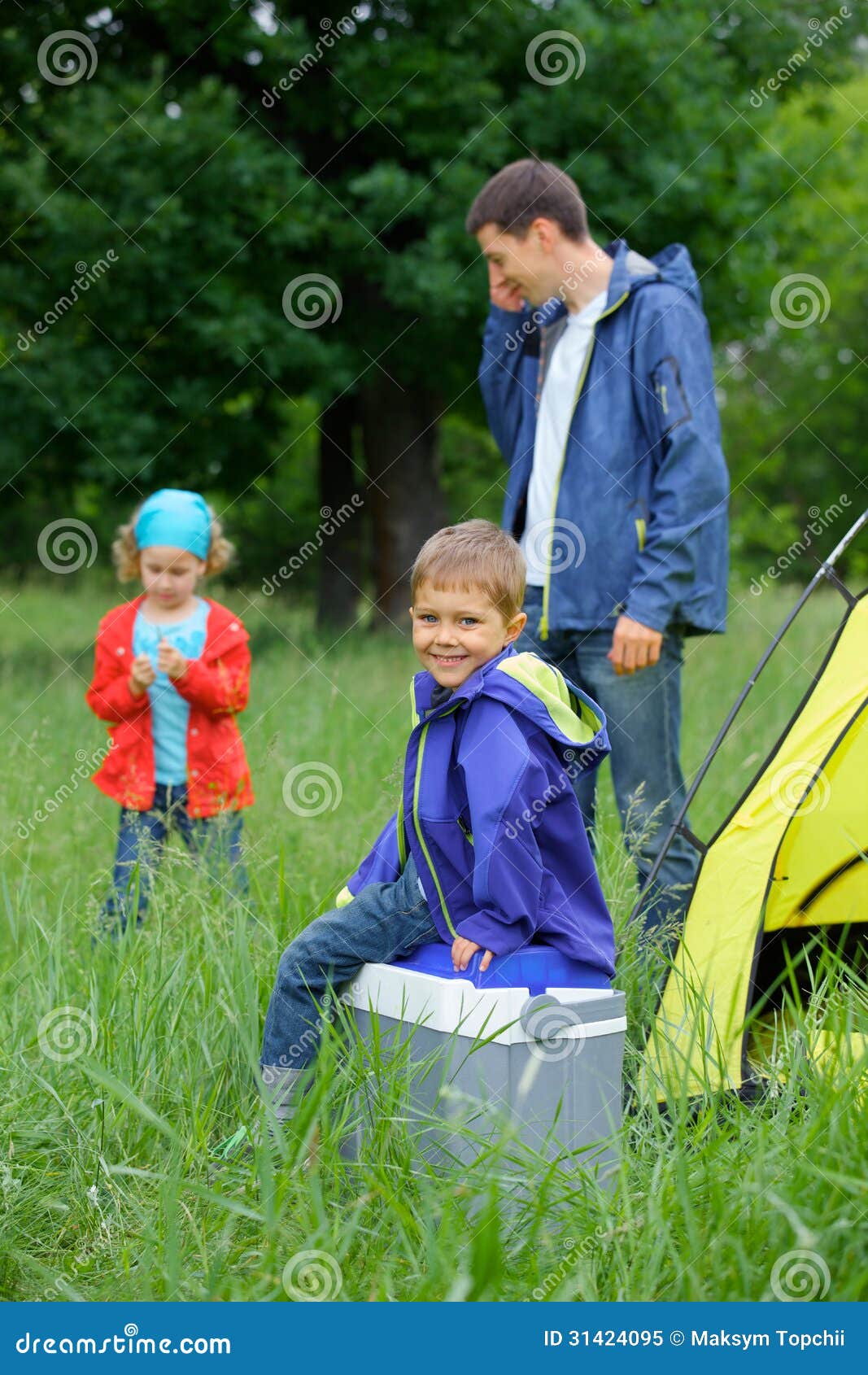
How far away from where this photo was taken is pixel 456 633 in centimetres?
233

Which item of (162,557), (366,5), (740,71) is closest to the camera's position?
(162,557)

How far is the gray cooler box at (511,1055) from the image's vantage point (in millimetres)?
2117

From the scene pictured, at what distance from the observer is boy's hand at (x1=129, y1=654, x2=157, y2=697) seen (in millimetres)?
3584

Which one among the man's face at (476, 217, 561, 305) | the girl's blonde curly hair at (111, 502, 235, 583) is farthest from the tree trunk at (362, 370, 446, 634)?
the man's face at (476, 217, 561, 305)

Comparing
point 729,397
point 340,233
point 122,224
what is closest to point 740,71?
point 340,233

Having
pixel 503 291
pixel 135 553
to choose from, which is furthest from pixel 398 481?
pixel 503 291

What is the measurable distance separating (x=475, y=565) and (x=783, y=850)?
103 cm

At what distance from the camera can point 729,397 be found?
2734 centimetres

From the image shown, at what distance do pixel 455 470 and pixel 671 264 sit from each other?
52.0 ft

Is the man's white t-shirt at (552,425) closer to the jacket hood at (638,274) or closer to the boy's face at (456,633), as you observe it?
the jacket hood at (638,274)

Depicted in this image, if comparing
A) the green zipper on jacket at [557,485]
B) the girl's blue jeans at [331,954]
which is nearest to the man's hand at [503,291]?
the green zipper on jacket at [557,485]

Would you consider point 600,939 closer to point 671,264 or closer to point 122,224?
point 671,264

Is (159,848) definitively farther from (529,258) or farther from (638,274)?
(638,274)

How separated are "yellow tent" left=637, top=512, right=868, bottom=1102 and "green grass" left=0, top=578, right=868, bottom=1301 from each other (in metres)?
0.13
